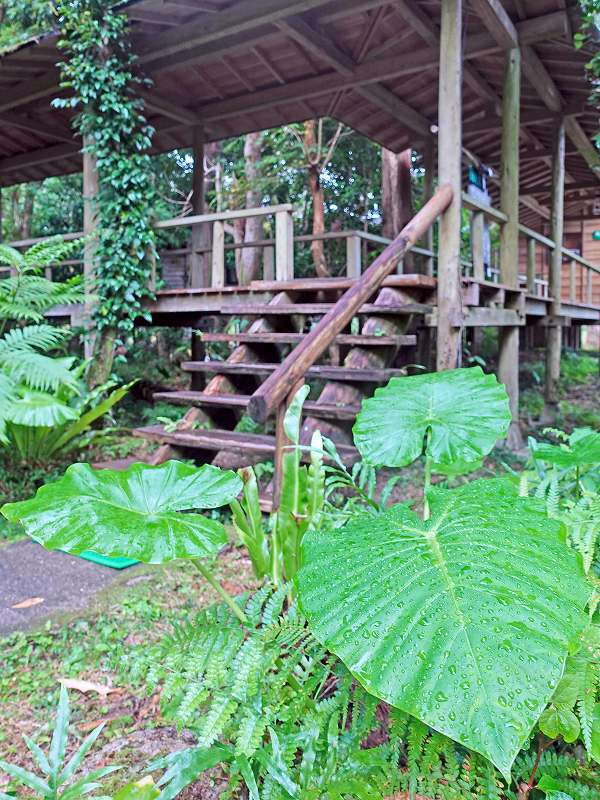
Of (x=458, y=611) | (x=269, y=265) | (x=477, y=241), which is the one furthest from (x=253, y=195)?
(x=458, y=611)

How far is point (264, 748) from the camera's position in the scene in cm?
116

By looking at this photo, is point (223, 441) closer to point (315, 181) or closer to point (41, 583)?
point (41, 583)

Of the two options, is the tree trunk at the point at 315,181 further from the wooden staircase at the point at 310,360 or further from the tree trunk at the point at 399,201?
the wooden staircase at the point at 310,360

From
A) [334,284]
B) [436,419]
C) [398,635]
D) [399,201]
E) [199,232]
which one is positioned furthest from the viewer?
[399,201]

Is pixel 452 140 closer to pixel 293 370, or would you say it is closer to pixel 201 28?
pixel 293 370

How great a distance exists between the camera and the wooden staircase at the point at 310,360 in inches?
120

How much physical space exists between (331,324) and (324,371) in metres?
0.69

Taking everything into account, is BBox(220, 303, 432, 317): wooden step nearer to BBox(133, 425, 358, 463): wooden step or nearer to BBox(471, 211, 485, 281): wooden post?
BBox(133, 425, 358, 463): wooden step

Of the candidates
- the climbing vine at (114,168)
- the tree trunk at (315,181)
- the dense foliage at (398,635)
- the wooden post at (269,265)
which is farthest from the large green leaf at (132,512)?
the tree trunk at (315,181)

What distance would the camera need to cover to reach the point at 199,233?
24.8 ft

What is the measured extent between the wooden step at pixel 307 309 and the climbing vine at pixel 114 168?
1066 mm

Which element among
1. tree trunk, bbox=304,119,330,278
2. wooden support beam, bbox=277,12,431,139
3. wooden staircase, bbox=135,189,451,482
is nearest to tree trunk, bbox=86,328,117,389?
wooden staircase, bbox=135,189,451,482

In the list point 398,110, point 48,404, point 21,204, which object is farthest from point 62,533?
point 21,204

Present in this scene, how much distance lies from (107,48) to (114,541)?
5564 mm
